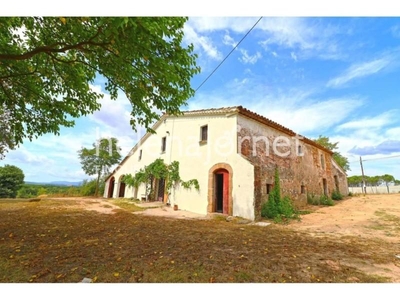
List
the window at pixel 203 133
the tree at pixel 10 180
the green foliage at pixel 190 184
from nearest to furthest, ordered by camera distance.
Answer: the green foliage at pixel 190 184
the window at pixel 203 133
the tree at pixel 10 180

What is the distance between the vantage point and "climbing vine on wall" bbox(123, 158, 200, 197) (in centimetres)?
1207

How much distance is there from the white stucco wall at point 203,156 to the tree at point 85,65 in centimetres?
508

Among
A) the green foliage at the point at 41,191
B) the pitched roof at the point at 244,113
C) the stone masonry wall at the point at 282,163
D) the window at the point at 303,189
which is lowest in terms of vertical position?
the green foliage at the point at 41,191

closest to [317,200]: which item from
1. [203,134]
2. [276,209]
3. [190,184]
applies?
[276,209]

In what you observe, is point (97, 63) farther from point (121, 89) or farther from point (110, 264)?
point (110, 264)

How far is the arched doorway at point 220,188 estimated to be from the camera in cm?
984

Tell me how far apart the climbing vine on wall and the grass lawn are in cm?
605

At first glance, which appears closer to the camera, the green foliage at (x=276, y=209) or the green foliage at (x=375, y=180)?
the green foliage at (x=276, y=209)

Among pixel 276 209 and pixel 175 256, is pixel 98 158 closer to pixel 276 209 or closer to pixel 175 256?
pixel 276 209

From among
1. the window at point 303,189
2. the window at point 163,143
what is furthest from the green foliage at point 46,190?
the window at point 303,189

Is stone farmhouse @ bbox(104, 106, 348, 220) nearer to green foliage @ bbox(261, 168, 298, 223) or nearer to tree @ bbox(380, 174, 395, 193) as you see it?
green foliage @ bbox(261, 168, 298, 223)

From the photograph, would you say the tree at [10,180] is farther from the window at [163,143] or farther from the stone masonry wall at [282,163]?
the stone masonry wall at [282,163]
